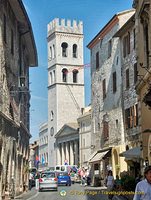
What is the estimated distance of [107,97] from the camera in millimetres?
41594

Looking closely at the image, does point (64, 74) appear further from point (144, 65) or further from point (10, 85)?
point (144, 65)

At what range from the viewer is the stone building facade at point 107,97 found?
37.9m

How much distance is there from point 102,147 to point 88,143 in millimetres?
26968

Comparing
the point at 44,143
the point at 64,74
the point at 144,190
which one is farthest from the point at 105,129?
the point at 44,143

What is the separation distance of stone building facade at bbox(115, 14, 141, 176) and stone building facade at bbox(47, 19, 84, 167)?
195ft


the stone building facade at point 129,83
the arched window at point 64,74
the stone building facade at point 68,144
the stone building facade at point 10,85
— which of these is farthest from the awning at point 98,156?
the arched window at point 64,74

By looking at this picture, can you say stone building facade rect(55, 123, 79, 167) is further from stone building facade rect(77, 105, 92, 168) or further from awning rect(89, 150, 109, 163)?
awning rect(89, 150, 109, 163)

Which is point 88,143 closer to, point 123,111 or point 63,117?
point 63,117

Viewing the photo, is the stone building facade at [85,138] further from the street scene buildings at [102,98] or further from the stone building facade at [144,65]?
the stone building facade at [144,65]

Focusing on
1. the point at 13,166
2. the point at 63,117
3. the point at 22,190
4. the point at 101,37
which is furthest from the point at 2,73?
the point at 63,117

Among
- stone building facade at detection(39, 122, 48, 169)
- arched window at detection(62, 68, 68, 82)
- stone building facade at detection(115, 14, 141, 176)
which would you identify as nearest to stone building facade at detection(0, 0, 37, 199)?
stone building facade at detection(115, 14, 141, 176)

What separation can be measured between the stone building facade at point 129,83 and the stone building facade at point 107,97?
1.35m

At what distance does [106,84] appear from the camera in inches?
1651

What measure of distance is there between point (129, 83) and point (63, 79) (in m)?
62.9
